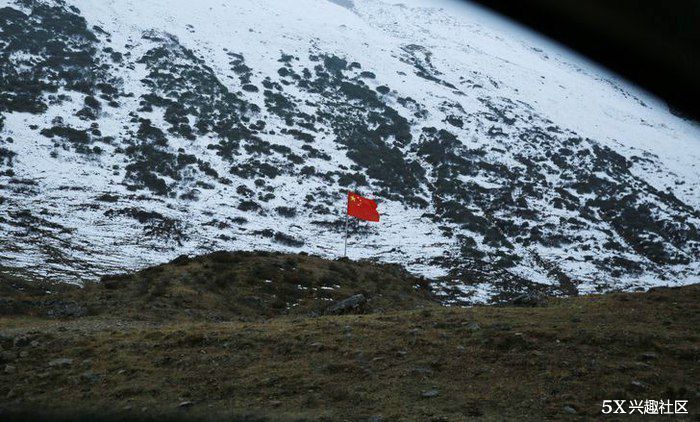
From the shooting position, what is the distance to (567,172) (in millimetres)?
47875

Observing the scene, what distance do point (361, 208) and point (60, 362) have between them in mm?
19227

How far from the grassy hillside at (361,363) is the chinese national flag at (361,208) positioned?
44.9 feet

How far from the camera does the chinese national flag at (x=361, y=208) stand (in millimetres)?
27203

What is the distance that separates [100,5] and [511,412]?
6389cm

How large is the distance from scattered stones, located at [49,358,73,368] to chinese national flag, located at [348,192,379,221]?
1826cm

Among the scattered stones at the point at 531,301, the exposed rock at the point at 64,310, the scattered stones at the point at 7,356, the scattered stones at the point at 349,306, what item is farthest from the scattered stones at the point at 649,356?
the exposed rock at the point at 64,310

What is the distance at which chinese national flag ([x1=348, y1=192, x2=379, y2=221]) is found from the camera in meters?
27.2

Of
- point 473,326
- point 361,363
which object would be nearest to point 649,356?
point 473,326

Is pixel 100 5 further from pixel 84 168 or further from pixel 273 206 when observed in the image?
pixel 273 206

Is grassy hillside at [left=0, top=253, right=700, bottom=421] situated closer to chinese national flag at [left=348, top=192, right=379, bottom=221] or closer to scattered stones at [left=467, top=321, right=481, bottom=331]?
scattered stones at [left=467, top=321, right=481, bottom=331]

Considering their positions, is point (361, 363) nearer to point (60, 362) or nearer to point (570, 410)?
point (570, 410)

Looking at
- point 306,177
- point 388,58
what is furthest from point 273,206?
point 388,58

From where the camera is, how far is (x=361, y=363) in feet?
30.1

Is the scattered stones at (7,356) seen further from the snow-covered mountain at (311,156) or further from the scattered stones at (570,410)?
the snow-covered mountain at (311,156)
